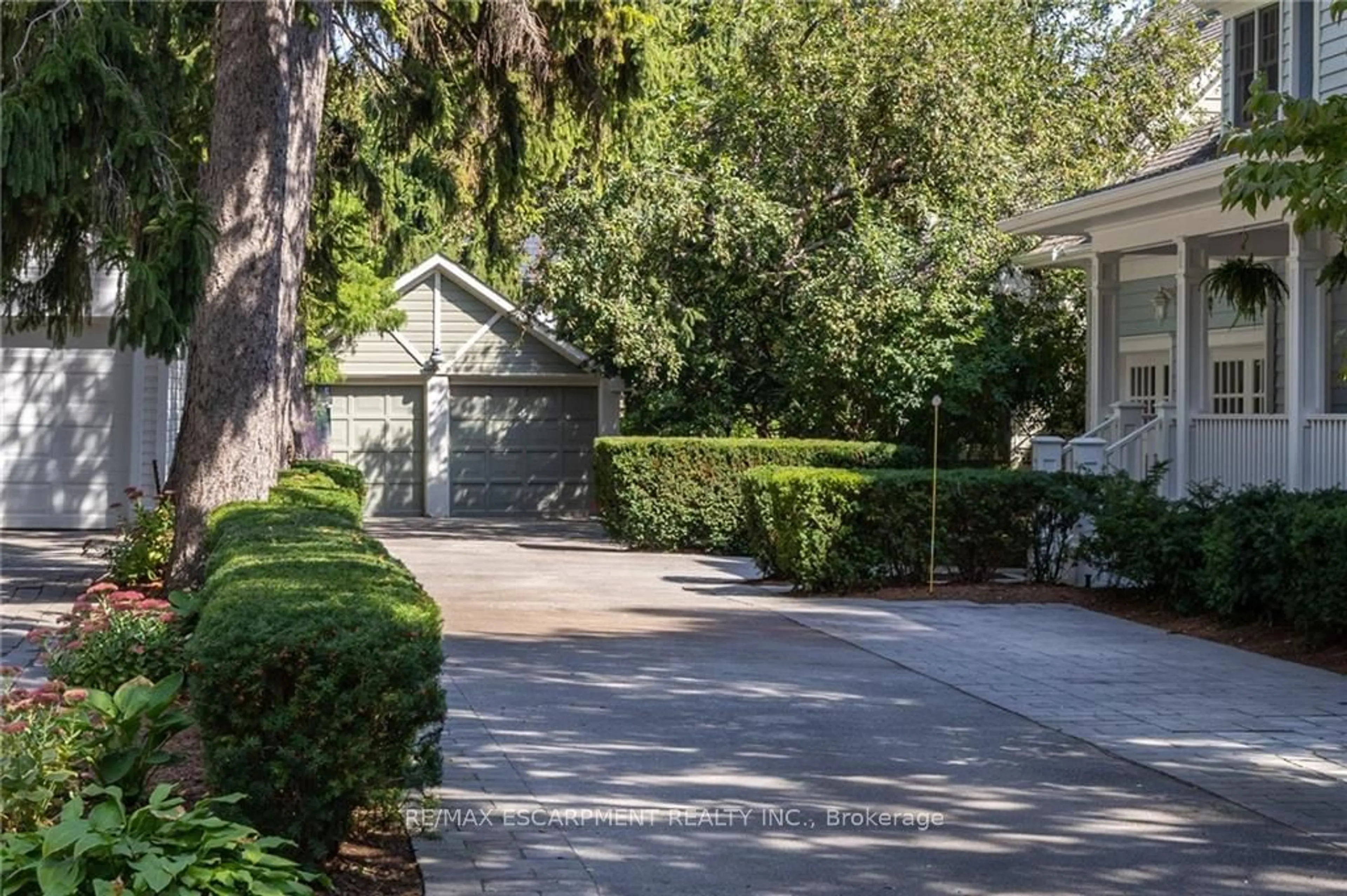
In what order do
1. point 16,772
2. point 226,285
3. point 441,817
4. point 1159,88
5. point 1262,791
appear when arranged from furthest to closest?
point 1159,88, point 226,285, point 1262,791, point 441,817, point 16,772

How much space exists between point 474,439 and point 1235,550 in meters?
19.7

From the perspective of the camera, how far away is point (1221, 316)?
71.9 ft

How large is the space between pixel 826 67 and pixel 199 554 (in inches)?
570

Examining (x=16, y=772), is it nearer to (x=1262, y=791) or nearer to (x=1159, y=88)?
(x=1262, y=791)

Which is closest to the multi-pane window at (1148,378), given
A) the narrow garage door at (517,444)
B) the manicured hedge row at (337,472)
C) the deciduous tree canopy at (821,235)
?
the deciduous tree canopy at (821,235)

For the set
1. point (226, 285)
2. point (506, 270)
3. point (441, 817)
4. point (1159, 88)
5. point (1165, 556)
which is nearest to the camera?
point (441, 817)

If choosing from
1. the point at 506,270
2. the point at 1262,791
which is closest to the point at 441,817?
the point at 1262,791

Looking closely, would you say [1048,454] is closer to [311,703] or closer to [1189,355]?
[1189,355]

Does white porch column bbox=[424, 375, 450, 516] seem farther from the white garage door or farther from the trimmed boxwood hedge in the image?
the trimmed boxwood hedge

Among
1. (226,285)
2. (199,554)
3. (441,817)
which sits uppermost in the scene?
(226,285)

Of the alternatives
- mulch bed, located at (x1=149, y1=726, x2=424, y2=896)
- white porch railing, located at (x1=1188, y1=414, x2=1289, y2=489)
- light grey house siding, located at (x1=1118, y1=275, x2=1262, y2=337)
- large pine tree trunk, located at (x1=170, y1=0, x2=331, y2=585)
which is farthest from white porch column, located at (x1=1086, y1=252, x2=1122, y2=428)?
mulch bed, located at (x1=149, y1=726, x2=424, y2=896)

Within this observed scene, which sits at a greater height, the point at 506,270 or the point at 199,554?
the point at 506,270

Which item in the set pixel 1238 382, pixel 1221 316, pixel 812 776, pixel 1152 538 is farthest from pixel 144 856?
pixel 1238 382

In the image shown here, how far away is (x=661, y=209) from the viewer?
25.4 meters
